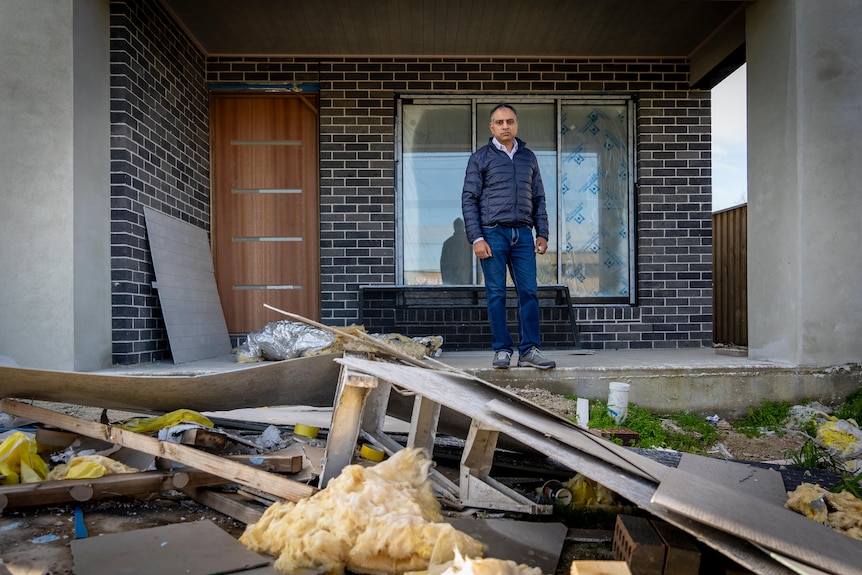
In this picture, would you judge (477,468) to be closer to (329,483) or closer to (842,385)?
(329,483)

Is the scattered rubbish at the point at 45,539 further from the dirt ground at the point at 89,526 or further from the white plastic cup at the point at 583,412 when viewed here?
the white plastic cup at the point at 583,412

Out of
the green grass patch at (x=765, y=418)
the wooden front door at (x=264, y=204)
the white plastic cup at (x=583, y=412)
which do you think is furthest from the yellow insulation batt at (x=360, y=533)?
the wooden front door at (x=264, y=204)

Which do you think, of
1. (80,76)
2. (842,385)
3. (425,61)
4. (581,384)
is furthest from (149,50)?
(842,385)

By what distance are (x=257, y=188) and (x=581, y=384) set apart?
408 centimetres

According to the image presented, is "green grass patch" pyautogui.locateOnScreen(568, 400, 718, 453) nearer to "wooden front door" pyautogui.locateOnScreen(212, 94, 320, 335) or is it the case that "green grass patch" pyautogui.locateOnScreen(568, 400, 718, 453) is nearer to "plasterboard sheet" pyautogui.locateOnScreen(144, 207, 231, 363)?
"plasterboard sheet" pyautogui.locateOnScreen(144, 207, 231, 363)

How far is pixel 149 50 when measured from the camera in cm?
543

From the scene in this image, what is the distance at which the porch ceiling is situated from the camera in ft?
18.6

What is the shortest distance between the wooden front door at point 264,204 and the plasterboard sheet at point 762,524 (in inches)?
212

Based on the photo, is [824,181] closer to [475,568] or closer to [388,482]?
[388,482]

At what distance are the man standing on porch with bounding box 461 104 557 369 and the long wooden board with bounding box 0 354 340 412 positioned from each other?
169 cm

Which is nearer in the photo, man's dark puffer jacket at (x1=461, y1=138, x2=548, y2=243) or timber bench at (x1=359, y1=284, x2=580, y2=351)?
man's dark puffer jacket at (x1=461, y1=138, x2=548, y2=243)

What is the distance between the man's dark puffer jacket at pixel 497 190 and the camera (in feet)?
14.9

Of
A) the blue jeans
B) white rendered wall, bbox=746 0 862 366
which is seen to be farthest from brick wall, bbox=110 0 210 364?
white rendered wall, bbox=746 0 862 366

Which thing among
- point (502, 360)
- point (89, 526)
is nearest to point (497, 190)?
point (502, 360)
